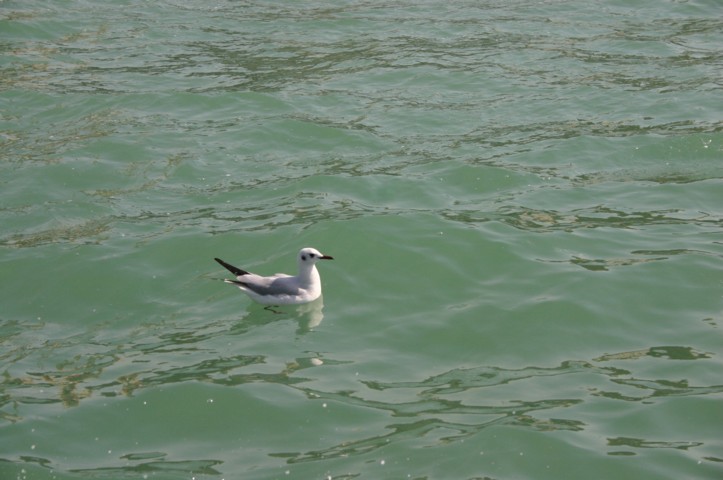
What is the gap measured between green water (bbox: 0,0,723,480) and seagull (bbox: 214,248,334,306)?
0.62 feet

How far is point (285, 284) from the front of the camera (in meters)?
10.2

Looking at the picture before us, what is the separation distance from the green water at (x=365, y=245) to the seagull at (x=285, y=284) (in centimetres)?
19

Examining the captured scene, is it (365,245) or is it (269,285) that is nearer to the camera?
(269,285)

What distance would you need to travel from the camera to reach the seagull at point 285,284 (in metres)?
10.1

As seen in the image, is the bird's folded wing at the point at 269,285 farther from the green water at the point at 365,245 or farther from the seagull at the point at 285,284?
the green water at the point at 365,245

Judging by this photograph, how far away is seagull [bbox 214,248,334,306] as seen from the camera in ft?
33.2

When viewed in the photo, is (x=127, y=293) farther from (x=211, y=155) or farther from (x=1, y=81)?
(x=1, y=81)

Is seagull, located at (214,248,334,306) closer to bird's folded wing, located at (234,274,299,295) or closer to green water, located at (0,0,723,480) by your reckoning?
bird's folded wing, located at (234,274,299,295)

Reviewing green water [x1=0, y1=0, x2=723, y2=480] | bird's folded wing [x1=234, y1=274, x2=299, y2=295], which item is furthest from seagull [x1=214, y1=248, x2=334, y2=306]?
green water [x1=0, y1=0, x2=723, y2=480]

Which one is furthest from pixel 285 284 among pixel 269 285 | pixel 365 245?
pixel 365 245

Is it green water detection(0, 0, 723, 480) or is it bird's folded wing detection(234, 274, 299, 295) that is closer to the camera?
green water detection(0, 0, 723, 480)

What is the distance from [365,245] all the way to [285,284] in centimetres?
152

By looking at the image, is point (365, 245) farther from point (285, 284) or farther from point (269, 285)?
point (269, 285)

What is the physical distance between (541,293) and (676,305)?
4.18 feet
